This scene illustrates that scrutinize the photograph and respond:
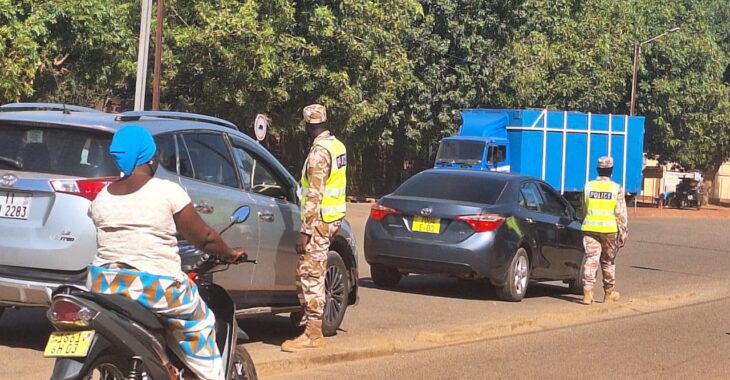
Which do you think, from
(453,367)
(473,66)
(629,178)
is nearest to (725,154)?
(629,178)

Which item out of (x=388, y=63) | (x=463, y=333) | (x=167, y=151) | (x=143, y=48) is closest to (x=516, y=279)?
(x=463, y=333)

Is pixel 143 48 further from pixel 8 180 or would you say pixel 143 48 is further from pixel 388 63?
pixel 8 180

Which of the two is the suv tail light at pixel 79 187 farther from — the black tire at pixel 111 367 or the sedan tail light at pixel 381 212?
the sedan tail light at pixel 381 212

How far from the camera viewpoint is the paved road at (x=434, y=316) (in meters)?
8.22

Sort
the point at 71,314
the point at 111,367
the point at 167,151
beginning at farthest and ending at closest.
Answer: the point at 167,151 → the point at 111,367 → the point at 71,314

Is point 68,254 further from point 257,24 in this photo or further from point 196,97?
point 196,97

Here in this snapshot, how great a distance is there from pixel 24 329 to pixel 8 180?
7.27ft

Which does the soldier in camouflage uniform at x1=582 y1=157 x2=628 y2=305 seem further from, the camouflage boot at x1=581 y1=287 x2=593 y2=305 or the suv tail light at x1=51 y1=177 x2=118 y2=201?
the suv tail light at x1=51 y1=177 x2=118 y2=201

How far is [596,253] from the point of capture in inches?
527

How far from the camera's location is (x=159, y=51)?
79.3 ft

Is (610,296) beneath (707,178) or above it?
beneath

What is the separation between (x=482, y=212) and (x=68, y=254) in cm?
637

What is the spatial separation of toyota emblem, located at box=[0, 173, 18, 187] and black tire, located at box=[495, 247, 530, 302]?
22.7 feet

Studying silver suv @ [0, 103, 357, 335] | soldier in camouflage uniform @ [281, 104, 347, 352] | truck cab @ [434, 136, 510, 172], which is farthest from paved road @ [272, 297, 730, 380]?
truck cab @ [434, 136, 510, 172]
